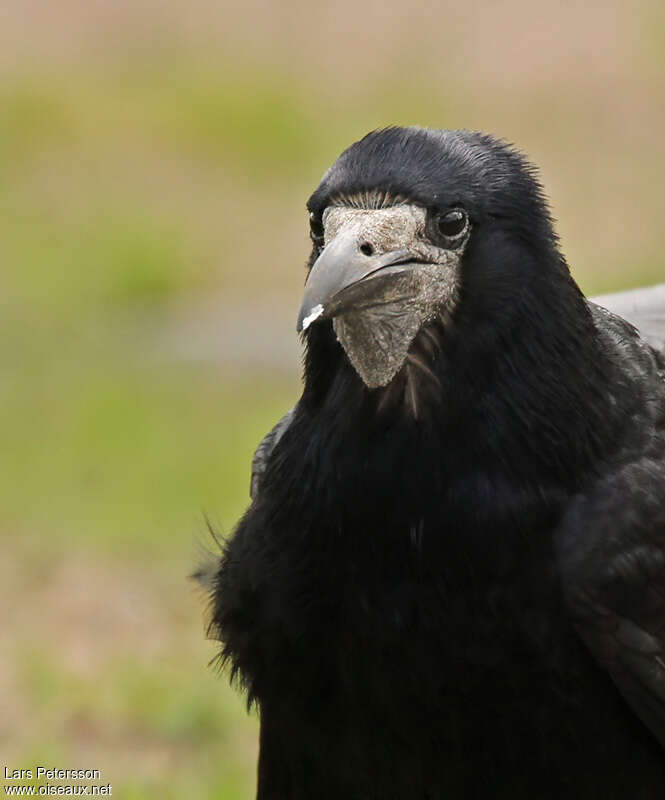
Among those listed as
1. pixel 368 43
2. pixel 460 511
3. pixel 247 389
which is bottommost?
pixel 460 511

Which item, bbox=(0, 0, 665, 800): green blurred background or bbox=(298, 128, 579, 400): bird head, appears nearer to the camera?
bbox=(298, 128, 579, 400): bird head

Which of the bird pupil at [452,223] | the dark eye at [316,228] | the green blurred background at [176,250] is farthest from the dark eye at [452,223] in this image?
the green blurred background at [176,250]

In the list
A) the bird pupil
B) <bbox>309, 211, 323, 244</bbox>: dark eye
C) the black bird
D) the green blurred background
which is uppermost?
the green blurred background

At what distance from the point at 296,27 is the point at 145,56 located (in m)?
1.44

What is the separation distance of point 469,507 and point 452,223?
587 mm

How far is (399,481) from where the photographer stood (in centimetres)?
363

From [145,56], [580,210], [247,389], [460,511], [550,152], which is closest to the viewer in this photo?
[460,511]

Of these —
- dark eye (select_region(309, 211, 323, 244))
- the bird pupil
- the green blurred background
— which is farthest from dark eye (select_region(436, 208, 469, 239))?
the green blurred background

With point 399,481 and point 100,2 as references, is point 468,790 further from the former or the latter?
point 100,2

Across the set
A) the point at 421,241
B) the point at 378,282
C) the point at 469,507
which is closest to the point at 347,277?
the point at 378,282

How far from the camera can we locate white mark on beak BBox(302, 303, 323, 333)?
10.8ft

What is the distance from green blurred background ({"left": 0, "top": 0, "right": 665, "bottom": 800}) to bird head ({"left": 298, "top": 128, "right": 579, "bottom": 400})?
4.33 feet

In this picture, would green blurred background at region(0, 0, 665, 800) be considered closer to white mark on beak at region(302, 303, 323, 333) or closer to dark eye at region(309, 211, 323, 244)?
dark eye at region(309, 211, 323, 244)

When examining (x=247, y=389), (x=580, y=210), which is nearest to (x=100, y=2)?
(x=580, y=210)
